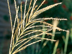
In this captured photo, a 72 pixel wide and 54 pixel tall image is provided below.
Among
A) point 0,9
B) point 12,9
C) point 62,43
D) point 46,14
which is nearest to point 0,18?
point 0,9

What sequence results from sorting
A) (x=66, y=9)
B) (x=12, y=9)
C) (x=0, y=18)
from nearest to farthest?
(x=66, y=9)
(x=0, y=18)
(x=12, y=9)

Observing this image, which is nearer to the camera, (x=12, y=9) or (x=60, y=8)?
(x=60, y=8)

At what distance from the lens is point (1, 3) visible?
5703 mm

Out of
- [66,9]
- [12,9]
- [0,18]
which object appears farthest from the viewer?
[12,9]

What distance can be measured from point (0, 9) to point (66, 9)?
2.76 meters

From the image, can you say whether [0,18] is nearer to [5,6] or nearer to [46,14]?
[5,6]

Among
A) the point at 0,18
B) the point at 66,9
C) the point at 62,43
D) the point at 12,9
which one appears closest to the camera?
the point at 62,43

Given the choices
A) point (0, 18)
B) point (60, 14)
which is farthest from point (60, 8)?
point (0, 18)

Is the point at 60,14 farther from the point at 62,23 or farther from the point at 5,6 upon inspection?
the point at 5,6

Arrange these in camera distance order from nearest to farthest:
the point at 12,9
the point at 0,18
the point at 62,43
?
the point at 62,43 < the point at 0,18 < the point at 12,9

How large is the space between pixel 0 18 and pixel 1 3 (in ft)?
1.53

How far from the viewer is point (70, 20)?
3.47 m

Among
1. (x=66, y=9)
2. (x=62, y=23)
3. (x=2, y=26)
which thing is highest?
(x=66, y=9)

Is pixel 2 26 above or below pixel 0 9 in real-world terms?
below
